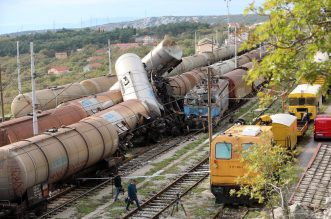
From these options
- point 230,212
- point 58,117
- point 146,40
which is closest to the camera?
point 230,212

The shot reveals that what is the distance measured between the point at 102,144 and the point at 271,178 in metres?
10.3

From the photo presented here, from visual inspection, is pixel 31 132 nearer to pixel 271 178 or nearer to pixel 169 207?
pixel 169 207

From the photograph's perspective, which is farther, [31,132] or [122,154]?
[122,154]

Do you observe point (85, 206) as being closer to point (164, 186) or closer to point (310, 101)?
point (164, 186)

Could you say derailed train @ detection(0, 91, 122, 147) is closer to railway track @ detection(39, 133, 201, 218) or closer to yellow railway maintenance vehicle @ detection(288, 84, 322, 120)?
railway track @ detection(39, 133, 201, 218)

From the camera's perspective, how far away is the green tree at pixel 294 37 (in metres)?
8.56

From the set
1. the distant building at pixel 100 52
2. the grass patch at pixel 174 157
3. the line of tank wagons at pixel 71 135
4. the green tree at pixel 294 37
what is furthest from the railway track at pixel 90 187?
the distant building at pixel 100 52

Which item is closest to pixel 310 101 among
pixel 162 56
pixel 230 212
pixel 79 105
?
pixel 162 56

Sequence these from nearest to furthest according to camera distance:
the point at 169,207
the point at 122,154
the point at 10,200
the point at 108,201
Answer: the point at 10,200 < the point at 169,207 < the point at 108,201 < the point at 122,154

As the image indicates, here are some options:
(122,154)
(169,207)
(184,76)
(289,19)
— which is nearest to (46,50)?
(184,76)

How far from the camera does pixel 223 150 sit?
18328 millimetres

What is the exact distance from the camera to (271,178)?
13.5m

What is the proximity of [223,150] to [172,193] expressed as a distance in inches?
144

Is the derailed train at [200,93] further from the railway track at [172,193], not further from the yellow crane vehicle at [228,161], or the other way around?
the yellow crane vehicle at [228,161]
